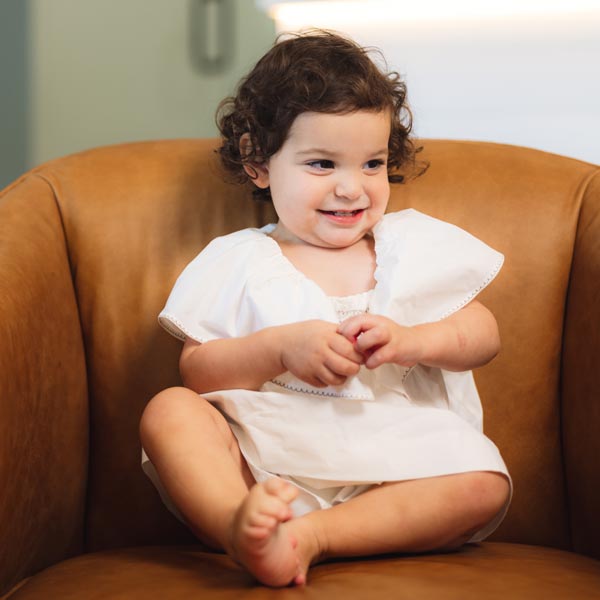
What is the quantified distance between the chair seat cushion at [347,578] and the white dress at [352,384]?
0.10m

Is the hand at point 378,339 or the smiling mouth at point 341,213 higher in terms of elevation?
the smiling mouth at point 341,213

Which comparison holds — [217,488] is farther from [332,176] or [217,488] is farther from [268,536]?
[332,176]

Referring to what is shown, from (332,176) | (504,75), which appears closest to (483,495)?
(332,176)

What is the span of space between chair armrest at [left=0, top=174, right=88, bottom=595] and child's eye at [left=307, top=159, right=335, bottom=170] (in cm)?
36

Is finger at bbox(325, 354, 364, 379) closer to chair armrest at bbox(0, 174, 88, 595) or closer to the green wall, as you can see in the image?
chair armrest at bbox(0, 174, 88, 595)

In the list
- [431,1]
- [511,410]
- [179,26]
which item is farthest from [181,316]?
[179,26]

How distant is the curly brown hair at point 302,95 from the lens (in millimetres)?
1134

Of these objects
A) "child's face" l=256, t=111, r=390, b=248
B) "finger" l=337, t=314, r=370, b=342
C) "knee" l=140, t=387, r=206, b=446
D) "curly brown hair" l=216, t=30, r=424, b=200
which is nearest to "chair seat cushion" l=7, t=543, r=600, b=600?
"knee" l=140, t=387, r=206, b=446

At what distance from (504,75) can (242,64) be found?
682mm

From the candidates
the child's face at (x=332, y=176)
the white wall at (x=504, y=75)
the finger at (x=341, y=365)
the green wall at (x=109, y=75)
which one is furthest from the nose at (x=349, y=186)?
the green wall at (x=109, y=75)

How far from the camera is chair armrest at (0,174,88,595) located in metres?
0.97

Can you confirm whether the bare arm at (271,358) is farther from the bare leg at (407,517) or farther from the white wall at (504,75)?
the white wall at (504,75)

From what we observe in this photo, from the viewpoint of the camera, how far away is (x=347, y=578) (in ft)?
2.78

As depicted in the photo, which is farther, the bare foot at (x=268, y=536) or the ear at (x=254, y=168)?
the ear at (x=254, y=168)
